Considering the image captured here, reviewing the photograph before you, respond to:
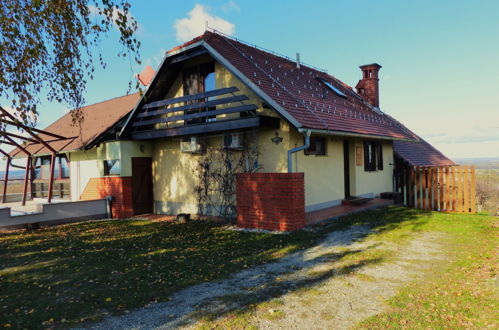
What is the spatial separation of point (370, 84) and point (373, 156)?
6034 mm

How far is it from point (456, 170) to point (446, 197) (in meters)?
1.02

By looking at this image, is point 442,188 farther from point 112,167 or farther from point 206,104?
point 112,167

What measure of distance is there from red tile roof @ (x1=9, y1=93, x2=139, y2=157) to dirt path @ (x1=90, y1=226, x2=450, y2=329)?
34.8 feet

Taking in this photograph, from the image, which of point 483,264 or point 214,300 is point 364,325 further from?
point 483,264

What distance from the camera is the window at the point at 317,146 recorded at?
1147 centimetres

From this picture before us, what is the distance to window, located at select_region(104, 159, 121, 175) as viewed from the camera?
1367cm

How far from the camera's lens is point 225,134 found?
458 inches

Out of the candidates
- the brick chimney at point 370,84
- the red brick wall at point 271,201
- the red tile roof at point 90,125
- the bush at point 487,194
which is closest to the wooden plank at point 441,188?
the red brick wall at point 271,201

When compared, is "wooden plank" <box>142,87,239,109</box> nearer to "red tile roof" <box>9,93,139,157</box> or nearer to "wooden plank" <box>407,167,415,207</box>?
"red tile roof" <box>9,93,139,157</box>

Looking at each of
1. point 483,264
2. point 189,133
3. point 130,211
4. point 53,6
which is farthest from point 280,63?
point 483,264

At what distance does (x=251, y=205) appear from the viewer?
32.1ft

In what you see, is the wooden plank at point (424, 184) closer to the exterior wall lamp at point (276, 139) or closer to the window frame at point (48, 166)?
the exterior wall lamp at point (276, 139)

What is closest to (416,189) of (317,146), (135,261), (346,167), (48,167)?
(346,167)

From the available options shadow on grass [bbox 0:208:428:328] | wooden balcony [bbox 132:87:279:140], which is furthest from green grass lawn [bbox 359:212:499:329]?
wooden balcony [bbox 132:87:279:140]
